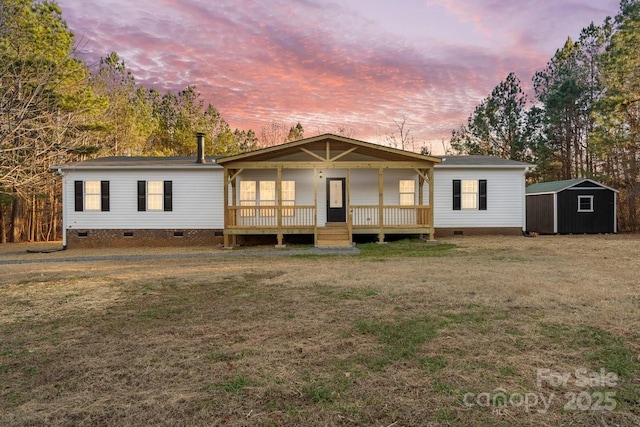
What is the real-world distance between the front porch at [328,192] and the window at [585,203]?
29.2ft

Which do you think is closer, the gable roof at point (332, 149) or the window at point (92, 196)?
the gable roof at point (332, 149)

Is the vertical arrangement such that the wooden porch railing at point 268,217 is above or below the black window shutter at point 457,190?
below

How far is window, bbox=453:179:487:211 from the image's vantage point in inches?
672

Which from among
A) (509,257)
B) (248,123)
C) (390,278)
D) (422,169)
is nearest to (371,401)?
(390,278)

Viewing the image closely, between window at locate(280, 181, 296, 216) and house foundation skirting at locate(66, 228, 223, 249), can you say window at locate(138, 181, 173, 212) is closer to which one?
house foundation skirting at locate(66, 228, 223, 249)

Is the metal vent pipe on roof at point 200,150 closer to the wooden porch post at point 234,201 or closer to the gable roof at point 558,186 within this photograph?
the wooden porch post at point 234,201

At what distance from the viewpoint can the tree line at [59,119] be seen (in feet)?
29.3

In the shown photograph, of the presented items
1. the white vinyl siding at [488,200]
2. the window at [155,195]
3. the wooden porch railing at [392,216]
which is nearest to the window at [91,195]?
the window at [155,195]

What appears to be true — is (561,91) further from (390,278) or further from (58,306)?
(58,306)

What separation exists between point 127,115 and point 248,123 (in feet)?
46.7

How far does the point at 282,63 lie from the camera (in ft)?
66.5

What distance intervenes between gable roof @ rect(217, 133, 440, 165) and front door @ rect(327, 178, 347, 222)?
1.66m

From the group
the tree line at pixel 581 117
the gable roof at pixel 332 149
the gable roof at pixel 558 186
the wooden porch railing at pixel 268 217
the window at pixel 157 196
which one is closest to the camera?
the gable roof at pixel 332 149

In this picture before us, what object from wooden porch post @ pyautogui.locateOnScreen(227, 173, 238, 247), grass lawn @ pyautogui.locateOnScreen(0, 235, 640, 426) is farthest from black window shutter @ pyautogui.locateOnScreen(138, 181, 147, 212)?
grass lawn @ pyautogui.locateOnScreen(0, 235, 640, 426)
